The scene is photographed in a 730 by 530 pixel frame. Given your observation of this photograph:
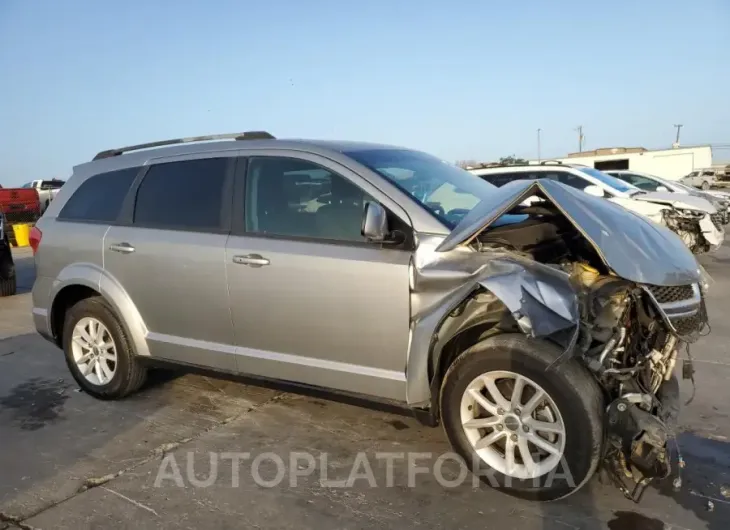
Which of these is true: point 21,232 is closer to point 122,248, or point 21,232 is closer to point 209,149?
point 122,248

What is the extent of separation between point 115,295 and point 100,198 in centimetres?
84

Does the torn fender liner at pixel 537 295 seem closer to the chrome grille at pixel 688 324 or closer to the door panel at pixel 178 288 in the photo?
the chrome grille at pixel 688 324

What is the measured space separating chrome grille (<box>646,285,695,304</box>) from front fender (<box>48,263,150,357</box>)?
3373 millimetres

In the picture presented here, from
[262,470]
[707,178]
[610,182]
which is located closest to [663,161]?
[707,178]

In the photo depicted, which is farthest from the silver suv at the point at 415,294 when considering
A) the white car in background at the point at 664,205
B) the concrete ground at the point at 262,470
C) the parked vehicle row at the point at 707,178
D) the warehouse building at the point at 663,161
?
the warehouse building at the point at 663,161

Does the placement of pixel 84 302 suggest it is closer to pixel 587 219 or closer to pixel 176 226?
pixel 176 226

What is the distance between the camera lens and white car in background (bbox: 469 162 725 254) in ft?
29.8

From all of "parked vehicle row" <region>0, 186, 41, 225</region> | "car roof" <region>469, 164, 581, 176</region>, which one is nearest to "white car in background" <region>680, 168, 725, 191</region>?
"car roof" <region>469, 164, 581, 176</region>

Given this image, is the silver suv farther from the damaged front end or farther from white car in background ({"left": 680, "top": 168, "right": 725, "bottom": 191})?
white car in background ({"left": 680, "top": 168, "right": 725, "bottom": 191})

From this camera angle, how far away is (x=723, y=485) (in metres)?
3.03

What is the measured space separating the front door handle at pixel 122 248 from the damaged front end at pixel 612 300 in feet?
7.56

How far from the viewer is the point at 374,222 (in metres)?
3.08

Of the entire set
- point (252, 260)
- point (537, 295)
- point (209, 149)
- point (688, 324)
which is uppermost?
point (209, 149)

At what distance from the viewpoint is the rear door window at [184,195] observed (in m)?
3.97
